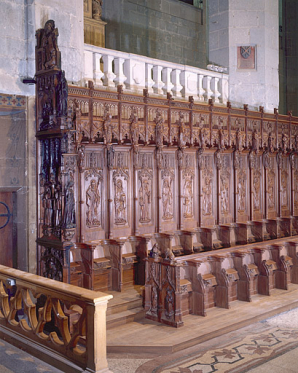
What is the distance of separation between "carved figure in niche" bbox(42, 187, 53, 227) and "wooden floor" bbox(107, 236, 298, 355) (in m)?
1.37

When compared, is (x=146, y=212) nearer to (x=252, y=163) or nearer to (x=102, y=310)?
(x=252, y=163)

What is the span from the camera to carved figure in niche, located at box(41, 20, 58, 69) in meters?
5.64

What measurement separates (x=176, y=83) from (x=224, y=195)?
2356 mm

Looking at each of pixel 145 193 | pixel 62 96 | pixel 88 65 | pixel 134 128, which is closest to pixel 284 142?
pixel 145 193

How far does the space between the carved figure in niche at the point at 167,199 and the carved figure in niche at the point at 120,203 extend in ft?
2.94

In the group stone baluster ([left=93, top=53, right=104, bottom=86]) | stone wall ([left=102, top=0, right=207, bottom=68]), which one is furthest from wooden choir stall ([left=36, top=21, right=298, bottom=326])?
stone wall ([left=102, top=0, right=207, bottom=68])

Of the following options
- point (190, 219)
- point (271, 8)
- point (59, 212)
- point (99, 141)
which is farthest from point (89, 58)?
point (271, 8)

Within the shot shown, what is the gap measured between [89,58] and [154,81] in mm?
1462

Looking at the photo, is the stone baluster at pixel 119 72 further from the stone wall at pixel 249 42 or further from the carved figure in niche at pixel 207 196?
the stone wall at pixel 249 42

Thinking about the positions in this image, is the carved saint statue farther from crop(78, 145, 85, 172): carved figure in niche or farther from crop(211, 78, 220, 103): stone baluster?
crop(211, 78, 220, 103): stone baluster

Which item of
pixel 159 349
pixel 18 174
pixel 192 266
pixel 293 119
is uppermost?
pixel 293 119

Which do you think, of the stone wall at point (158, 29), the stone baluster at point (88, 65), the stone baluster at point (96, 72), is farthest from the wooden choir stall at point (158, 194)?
the stone wall at point (158, 29)

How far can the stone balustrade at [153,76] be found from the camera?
7.11 m

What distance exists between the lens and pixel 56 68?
5578 millimetres
